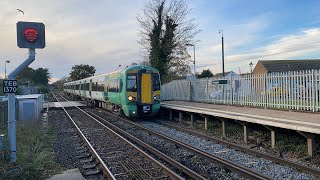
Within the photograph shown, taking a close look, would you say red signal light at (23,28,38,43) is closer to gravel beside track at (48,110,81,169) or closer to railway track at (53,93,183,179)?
gravel beside track at (48,110,81,169)

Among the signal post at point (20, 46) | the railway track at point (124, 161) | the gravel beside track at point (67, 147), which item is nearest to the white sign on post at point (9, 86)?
the signal post at point (20, 46)

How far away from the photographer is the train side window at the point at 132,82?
18.7 meters

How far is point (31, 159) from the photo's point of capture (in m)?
8.62

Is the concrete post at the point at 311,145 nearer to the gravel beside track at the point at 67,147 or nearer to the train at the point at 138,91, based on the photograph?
the gravel beside track at the point at 67,147

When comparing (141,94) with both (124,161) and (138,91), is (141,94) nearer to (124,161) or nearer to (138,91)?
(138,91)

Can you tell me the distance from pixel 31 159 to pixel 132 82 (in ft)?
34.5

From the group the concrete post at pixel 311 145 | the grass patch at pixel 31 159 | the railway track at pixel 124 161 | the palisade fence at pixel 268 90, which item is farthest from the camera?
the palisade fence at pixel 268 90

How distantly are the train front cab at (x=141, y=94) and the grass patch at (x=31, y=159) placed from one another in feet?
16.2

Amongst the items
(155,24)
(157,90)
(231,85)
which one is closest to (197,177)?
(231,85)

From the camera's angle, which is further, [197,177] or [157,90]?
[157,90]

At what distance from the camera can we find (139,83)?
18812mm

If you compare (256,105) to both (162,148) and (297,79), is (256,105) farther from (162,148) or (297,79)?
(162,148)

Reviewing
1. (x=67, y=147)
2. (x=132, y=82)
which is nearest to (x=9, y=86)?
(x=67, y=147)

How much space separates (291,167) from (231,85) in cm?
988
